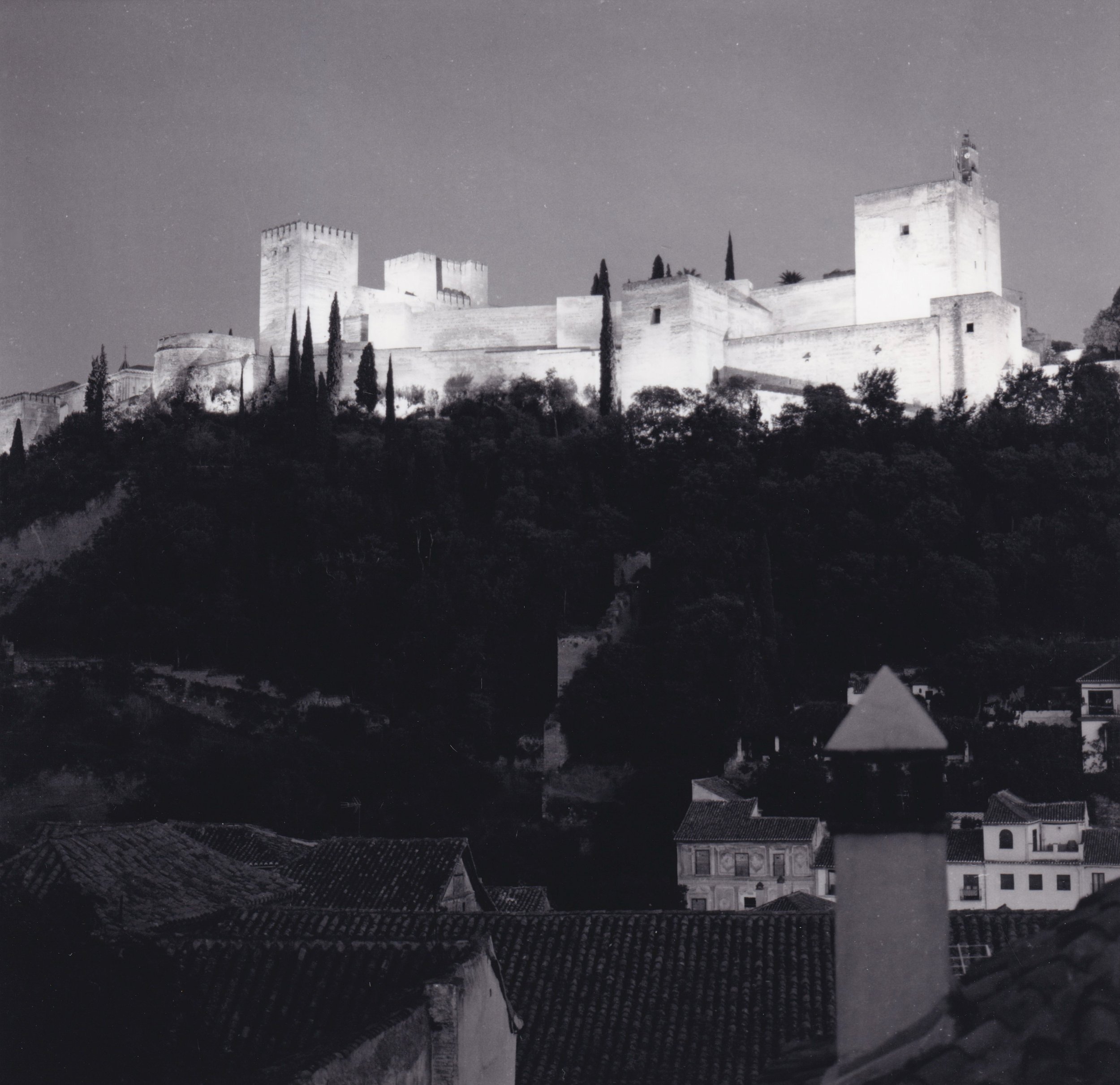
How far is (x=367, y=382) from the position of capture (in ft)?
217

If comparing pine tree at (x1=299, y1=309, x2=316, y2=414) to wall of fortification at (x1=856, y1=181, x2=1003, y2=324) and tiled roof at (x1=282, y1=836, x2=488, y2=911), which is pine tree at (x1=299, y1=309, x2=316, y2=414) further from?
tiled roof at (x1=282, y1=836, x2=488, y2=911)

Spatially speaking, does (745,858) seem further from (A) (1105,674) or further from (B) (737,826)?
(A) (1105,674)

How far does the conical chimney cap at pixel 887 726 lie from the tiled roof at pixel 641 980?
752 cm

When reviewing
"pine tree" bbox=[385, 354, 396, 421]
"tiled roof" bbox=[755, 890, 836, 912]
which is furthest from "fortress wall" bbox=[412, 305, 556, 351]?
"tiled roof" bbox=[755, 890, 836, 912]

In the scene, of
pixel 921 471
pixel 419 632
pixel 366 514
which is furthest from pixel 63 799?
pixel 921 471

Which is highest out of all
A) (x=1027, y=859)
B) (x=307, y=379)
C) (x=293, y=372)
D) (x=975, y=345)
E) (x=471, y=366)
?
(x=471, y=366)

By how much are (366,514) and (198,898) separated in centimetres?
4276

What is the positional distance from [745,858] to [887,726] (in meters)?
33.3

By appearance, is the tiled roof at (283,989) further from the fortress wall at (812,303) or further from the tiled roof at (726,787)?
the fortress wall at (812,303)

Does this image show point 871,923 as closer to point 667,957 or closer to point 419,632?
point 667,957

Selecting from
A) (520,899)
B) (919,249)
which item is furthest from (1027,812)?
(919,249)

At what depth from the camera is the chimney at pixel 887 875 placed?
4504 mm

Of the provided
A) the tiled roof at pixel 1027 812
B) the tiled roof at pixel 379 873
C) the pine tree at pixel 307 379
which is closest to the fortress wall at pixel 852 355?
the pine tree at pixel 307 379

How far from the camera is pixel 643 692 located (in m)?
47.1
